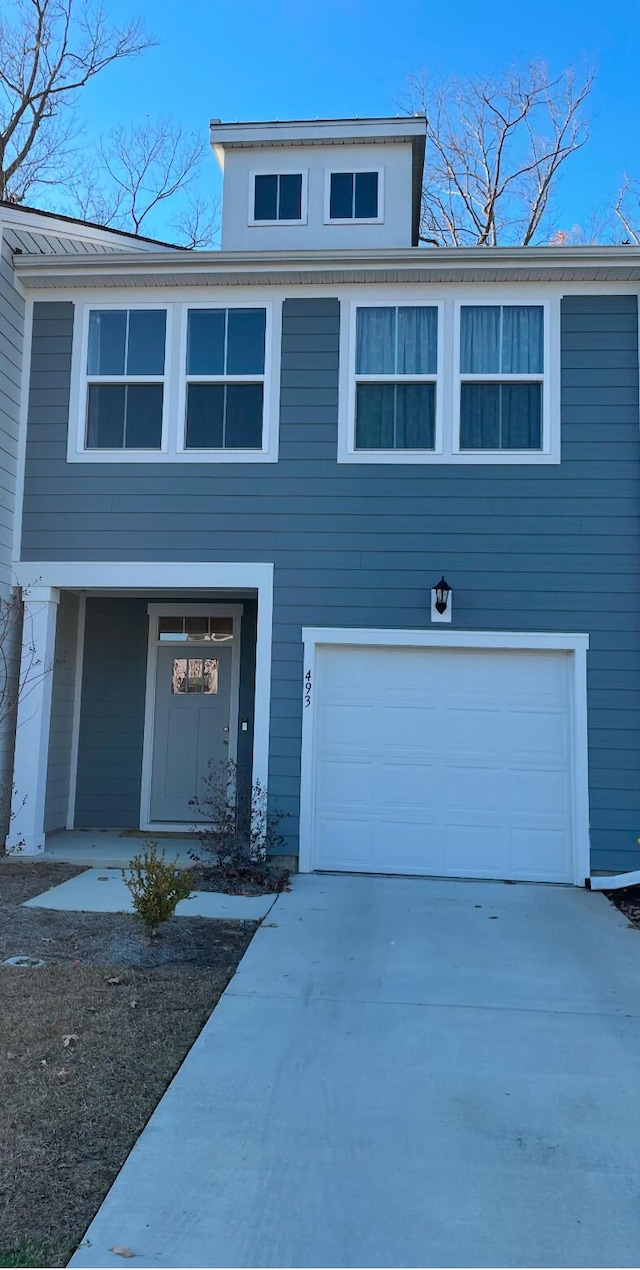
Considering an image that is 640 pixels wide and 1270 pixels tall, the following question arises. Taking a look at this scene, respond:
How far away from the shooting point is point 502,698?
23.7 feet

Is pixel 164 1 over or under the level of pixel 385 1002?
over

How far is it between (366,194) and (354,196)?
0.14 metres

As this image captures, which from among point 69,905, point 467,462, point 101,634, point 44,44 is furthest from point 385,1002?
point 44,44

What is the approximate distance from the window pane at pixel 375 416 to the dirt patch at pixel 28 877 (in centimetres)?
447

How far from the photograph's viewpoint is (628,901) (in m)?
6.54

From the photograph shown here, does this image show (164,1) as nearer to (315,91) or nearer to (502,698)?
(315,91)

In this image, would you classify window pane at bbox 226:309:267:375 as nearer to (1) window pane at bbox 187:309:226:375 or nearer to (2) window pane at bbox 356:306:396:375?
(1) window pane at bbox 187:309:226:375

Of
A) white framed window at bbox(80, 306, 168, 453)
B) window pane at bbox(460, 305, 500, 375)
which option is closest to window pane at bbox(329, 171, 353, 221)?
window pane at bbox(460, 305, 500, 375)

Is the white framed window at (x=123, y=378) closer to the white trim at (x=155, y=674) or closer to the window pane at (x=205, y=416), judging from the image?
the window pane at (x=205, y=416)

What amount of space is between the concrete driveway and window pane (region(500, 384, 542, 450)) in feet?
13.6

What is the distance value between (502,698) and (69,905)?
153 inches

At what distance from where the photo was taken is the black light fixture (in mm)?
7113

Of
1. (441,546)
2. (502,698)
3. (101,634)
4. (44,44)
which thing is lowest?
(502,698)

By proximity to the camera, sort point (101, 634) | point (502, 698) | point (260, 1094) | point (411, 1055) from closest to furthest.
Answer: point (260, 1094)
point (411, 1055)
point (502, 698)
point (101, 634)
